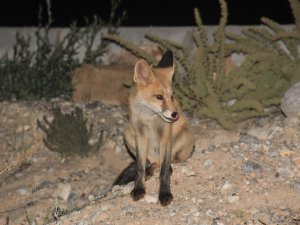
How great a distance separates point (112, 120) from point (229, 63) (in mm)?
1786

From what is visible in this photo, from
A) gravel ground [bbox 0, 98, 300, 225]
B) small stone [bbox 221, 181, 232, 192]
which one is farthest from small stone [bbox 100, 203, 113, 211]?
small stone [bbox 221, 181, 232, 192]

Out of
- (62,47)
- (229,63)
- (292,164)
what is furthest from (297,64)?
(62,47)

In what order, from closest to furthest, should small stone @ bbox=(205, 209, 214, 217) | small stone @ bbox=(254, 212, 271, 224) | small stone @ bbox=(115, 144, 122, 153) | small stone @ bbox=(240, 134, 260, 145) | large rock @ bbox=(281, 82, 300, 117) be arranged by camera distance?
small stone @ bbox=(254, 212, 271, 224)
small stone @ bbox=(205, 209, 214, 217)
small stone @ bbox=(240, 134, 260, 145)
large rock @ bbox=(281, 82, 300, 117)
small stone @ bbox=(115, 144, 122, 153)

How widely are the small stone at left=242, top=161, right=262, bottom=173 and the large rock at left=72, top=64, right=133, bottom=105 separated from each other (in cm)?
249

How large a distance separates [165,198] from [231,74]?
261cm

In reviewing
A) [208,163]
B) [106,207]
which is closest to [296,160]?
[208,163]

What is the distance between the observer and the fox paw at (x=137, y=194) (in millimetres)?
4740

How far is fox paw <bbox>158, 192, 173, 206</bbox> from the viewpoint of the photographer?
461 centimetres

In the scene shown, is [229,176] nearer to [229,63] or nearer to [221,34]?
[221,34]

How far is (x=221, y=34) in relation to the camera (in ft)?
22.1

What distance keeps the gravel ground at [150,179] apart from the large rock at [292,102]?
0.47 feet

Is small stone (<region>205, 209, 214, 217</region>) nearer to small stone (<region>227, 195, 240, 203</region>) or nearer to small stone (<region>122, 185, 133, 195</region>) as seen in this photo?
small stone (<region>227, 195, 240, 203</region>)

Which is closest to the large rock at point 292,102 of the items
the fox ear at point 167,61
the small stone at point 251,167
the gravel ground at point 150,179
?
the gravel ground at point 150,179

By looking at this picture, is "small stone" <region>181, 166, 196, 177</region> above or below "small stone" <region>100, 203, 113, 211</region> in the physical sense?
above
